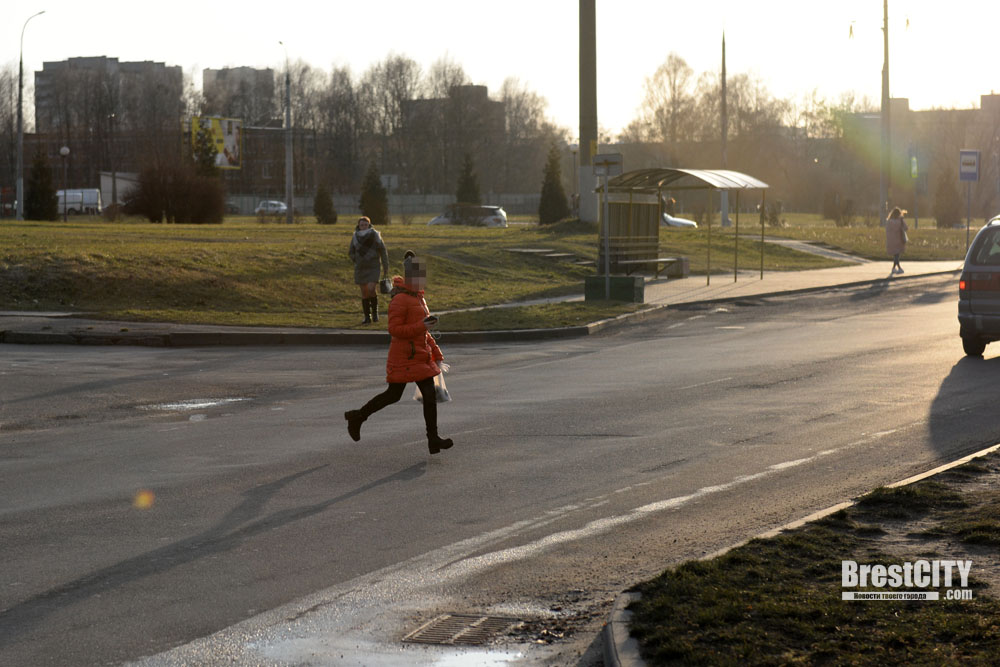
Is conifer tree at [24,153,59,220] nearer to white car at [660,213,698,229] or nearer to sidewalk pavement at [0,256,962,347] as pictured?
white car at [660,213,698,229]

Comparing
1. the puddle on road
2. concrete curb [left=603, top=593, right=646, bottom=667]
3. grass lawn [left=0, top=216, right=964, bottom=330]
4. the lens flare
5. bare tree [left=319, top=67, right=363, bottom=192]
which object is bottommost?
the puddle on road

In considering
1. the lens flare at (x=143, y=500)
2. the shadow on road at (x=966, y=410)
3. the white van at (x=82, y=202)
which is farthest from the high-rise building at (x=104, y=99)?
the lens flare at (x=143, y=500)

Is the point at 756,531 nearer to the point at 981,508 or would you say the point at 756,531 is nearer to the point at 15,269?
the point at 981,508

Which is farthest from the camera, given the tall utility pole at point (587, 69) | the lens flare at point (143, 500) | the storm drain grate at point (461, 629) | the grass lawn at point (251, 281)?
the tall utility pole at point (587, 69)

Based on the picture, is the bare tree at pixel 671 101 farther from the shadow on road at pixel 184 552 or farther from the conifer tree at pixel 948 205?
the shadow on road at pixel 184 552

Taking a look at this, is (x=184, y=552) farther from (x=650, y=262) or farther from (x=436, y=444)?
(x=650, y=262)

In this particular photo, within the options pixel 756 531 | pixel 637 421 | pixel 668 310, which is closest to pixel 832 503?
pixel 756 531

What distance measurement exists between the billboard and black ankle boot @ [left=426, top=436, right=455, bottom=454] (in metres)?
82.8

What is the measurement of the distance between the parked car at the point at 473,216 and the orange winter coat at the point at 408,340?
2384 inches

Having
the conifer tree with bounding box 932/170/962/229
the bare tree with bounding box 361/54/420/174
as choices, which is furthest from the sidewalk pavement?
the bare tree with bounding box 361/54/420/174

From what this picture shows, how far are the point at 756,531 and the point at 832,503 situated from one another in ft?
3.06

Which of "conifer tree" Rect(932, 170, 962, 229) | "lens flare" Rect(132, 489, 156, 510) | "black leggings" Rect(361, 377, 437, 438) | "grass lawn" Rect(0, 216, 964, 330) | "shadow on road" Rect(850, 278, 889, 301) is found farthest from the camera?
"conifer tree" Rect(932, 170, 962, 229)

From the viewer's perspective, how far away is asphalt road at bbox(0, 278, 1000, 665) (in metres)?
5.67

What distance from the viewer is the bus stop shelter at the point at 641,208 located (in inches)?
1153
